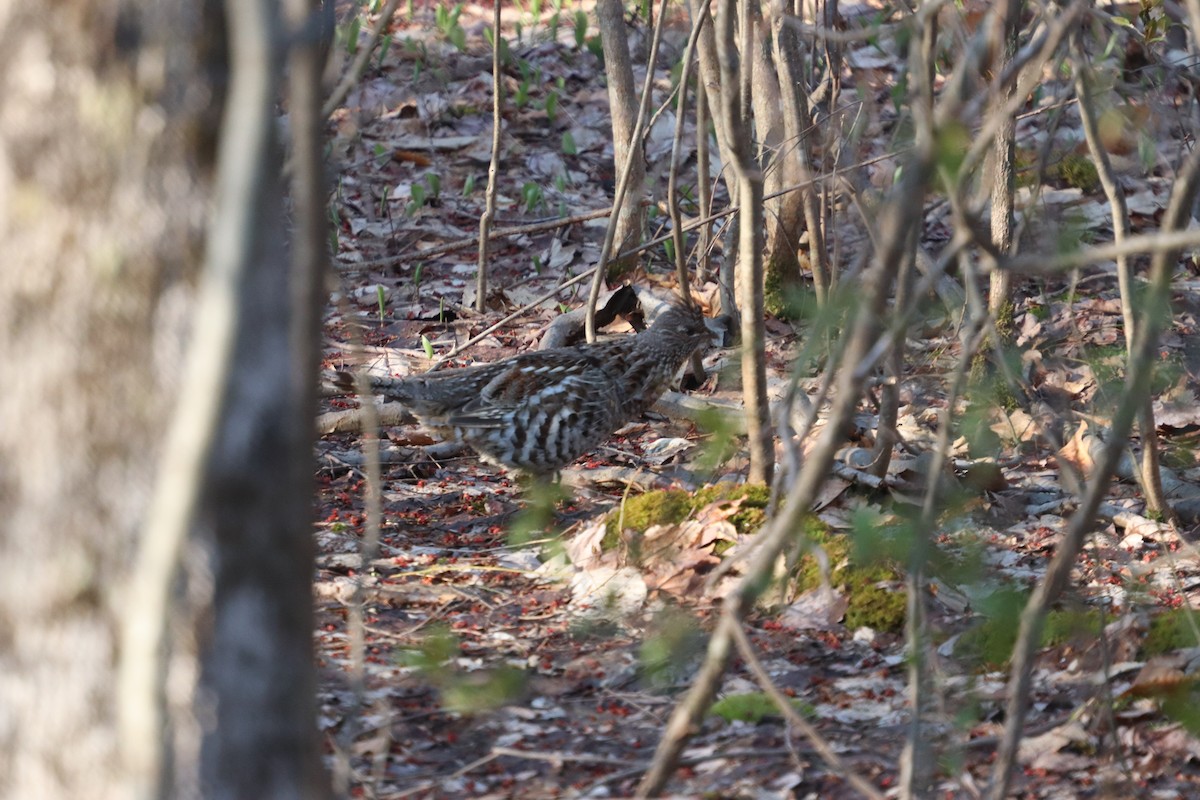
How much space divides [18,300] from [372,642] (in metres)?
2.94

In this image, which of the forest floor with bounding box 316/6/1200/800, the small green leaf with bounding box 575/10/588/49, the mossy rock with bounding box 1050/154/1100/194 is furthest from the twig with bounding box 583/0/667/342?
the small green leaf with bounding box 575/10/588/49

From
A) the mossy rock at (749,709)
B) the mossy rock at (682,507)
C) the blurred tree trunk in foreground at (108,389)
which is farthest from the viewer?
the mossy rock at (682,507)

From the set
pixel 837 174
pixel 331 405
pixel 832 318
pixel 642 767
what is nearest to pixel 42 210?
pixel 832 318

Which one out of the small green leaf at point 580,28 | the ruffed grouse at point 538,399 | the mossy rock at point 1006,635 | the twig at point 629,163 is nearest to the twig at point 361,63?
the mossy rock at point 1006,635

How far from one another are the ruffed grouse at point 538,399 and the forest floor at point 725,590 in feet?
0.77

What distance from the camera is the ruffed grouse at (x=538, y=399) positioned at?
6730mm

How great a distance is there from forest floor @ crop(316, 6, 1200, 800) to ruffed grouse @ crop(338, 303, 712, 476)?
0.77 feet

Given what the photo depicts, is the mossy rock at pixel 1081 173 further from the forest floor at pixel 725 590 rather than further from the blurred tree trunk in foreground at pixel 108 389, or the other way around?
the blurred tree trunk in foreground at pixel 108 389

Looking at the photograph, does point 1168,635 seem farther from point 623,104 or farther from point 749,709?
point 623,104

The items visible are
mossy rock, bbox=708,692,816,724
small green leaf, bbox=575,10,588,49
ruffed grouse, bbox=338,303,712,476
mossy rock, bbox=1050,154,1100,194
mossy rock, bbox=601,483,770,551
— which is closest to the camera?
mossy rock, bbox=708,692,816,724

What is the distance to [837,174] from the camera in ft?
15.4

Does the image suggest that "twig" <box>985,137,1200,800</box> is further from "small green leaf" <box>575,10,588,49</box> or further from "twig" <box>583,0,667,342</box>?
"small green leaf" <box>575,10,588,49</box>

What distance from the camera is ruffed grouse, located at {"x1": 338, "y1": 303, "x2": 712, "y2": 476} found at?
673 centimetres

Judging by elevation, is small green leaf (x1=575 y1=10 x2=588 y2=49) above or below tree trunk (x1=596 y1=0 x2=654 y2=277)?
above
